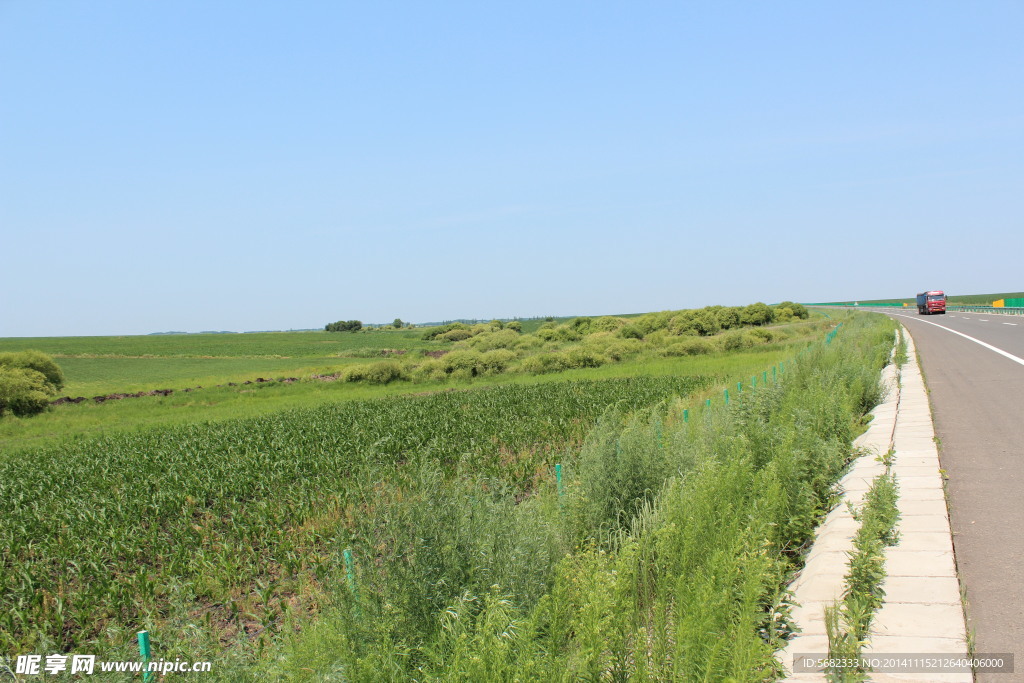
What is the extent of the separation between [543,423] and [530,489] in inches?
234

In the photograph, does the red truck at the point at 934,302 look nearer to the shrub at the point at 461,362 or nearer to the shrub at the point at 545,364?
the shrub at the point at 545,364

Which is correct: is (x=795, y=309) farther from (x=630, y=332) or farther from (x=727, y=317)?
(x=630, y=332)

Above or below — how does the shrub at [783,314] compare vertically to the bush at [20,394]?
above

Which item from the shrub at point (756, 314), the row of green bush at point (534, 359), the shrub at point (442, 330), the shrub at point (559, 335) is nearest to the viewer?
the row of green bush at point (534, 359)

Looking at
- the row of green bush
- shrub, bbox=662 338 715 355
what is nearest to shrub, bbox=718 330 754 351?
the row of green bush

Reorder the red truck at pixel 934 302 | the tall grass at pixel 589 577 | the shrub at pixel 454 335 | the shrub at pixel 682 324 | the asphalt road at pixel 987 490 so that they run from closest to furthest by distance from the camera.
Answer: the tall grass at pixel 589 577 → the asphalt road at pixel 987 490 → the red truck at pixel 934 302 → the shrub at pixel 682 324 → the shrub at pixel 454 335

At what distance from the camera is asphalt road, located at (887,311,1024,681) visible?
4.40m

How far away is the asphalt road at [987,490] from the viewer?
440 cm

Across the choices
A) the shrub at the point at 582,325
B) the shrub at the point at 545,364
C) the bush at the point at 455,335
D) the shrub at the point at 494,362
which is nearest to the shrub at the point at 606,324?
the shrub at the point at 582,325

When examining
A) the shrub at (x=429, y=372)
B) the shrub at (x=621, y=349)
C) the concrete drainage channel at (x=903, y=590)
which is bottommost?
the shrub at (x=429, y=372)

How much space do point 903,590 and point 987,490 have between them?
3313mm

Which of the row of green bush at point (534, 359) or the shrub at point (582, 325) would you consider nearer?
the row of green bush at point (534, 359)

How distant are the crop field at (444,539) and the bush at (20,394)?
586 inches

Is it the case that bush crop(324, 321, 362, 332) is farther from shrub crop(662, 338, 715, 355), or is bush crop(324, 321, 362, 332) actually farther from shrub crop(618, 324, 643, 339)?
shrub crop(662, 338, 715, 355)
